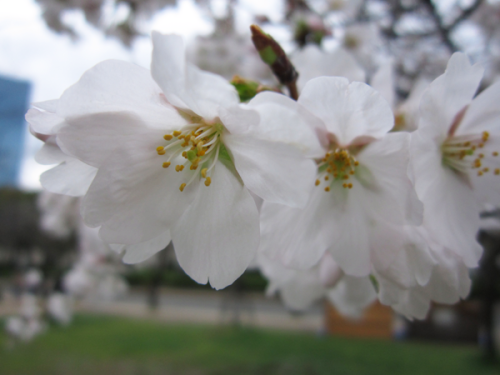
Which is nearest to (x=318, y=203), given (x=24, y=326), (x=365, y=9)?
(x=365, y=9)

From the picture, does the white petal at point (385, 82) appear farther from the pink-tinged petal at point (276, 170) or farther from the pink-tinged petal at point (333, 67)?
the pink-tinged petal at point (276, 170)

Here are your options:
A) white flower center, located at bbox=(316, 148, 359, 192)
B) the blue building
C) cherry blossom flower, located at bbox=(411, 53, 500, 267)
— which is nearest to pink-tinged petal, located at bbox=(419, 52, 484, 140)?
cherry blossom flower, located at bbox=(411, 53, 500, 267)

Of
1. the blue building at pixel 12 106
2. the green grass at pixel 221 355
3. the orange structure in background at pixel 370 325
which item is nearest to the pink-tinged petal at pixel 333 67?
the blue building at pixel 12 106

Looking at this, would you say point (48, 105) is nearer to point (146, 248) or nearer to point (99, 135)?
point (99, 135)

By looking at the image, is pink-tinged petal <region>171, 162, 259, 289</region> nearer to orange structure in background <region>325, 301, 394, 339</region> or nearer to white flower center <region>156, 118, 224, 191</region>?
white flower center <region>156, 118, 224, 191</region>

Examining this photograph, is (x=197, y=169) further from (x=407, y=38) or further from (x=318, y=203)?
(x=407, y=38)

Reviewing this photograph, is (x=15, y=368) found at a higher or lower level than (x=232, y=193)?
lower

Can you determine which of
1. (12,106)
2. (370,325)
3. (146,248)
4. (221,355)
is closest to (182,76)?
(146,248)
